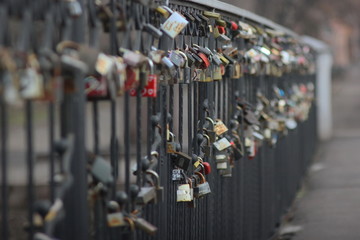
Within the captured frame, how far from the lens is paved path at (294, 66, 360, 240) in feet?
28.2

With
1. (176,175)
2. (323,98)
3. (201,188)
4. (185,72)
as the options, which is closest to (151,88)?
(185,72)

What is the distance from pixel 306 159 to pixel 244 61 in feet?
23.8

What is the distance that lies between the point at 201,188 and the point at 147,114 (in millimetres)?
1020

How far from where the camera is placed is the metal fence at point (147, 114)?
3025 mm

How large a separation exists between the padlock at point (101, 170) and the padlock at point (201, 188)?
5.47 feet

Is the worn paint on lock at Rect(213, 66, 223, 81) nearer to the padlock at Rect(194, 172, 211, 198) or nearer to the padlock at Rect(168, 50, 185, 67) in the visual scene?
the padlock at Rect(194, 172, 211, 198)

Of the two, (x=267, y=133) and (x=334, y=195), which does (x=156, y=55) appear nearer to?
(x=267, y=133)

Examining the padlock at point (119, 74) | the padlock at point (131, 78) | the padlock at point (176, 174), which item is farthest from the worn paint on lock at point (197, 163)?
the padlock at point (119, 74)

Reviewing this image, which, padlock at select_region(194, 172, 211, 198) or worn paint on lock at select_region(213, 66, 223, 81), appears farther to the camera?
worn paint on lock at select_region(213, 66, 223, 81)

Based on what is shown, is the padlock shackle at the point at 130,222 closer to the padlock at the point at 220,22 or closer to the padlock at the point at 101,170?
the padlock at the point at 101,170

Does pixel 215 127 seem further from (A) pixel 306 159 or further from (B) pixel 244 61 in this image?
(A) pixel 306 159

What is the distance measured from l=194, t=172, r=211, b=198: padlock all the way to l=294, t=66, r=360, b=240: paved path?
3.05 metres

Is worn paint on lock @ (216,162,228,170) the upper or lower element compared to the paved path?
upper

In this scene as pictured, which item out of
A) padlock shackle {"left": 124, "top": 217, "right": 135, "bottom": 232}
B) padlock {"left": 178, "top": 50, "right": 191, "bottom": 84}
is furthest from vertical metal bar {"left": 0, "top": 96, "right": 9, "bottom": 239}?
padlock {"left": 178, "top": 50, "right": 191, "bottom": 84}
